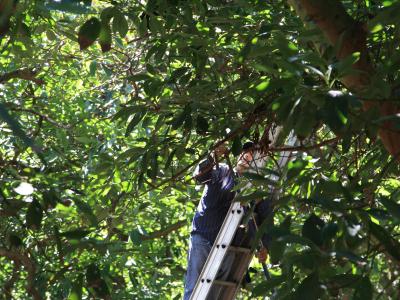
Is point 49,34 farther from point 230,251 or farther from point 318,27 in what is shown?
point 318,27

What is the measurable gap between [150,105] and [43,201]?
115 cm

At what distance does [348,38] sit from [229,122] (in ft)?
3.16

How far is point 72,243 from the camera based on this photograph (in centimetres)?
A: 182

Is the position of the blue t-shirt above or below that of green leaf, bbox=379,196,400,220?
above

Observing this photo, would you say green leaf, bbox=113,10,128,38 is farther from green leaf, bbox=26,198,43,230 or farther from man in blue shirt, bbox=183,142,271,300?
man in blue shirt, bbox=183,142,271,300

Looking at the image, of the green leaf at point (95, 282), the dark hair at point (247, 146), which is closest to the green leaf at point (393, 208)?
the green leaf at point (95, 282)

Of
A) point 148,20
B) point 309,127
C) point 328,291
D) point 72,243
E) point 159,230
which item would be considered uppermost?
point 159,230

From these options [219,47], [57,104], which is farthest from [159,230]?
[219,47]

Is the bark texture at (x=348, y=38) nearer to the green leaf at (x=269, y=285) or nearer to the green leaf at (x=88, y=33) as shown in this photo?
the green leaf at (x=269, y=285)

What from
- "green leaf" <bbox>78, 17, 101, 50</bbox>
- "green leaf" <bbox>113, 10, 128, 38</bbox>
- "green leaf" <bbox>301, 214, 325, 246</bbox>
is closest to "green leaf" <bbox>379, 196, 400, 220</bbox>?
"green leaf" <bbox>301, 214, 325, 246</bbox>

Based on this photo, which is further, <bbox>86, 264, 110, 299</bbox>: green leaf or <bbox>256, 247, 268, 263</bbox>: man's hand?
<bbox>256, 247, 268, 263</bbox>: man's hand

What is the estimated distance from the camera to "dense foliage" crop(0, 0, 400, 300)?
183 cm

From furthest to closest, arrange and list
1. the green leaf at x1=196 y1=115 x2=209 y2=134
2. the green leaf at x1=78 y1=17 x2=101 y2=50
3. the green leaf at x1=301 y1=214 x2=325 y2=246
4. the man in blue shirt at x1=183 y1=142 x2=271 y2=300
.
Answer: the man in blue shirt at x1=183 y1=142 x2=271 y2=300 < the green leaf at x1=196 y1=115 x2=209 y2=134 < the green leaf at x1=78 y1=17 x2=101 y2=50 < the green leaf at x1=301 y1=214 x2=325 y2=246

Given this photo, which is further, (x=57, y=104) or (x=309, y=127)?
(x=57, y=104)
